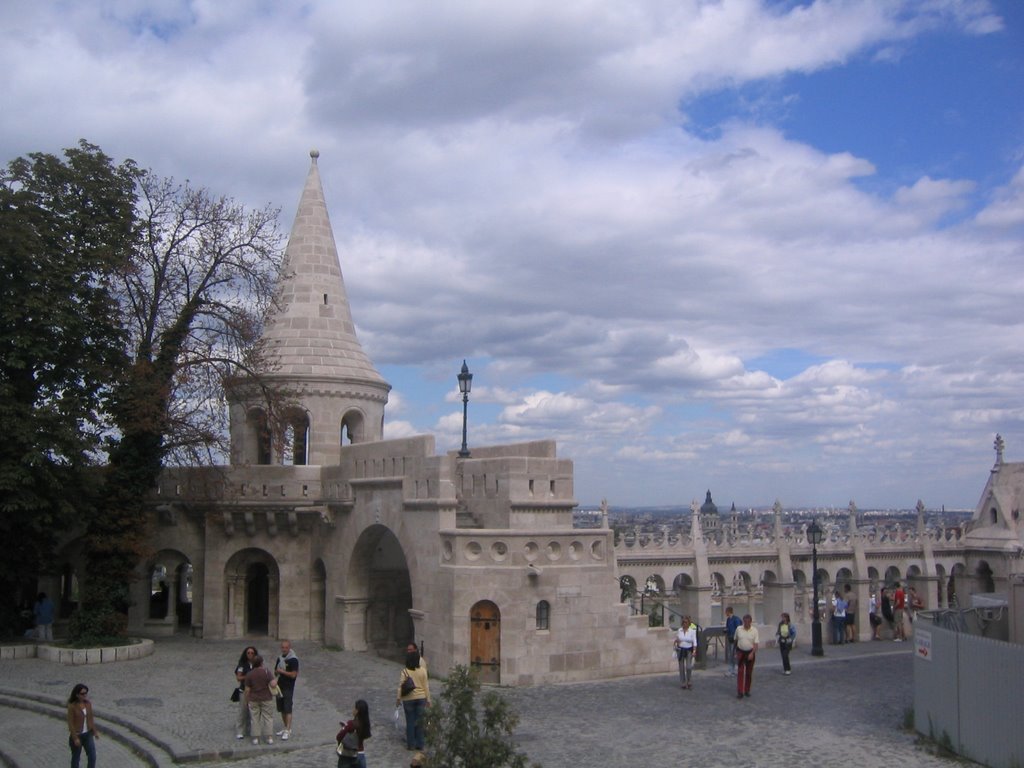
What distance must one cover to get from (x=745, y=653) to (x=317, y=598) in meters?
11.9

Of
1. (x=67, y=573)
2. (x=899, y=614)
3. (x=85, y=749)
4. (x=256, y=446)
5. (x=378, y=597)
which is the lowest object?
(x=899, y=614)

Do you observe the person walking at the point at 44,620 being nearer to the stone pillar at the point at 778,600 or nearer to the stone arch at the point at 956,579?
the stone pillar at the point at 778,600

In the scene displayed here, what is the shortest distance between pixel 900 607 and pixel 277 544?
16.0m

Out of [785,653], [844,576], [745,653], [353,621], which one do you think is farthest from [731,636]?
[844,576]

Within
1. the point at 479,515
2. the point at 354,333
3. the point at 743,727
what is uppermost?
the point at 354,333

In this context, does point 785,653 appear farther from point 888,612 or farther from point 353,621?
point 353,621

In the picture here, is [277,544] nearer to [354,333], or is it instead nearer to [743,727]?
[354,333]

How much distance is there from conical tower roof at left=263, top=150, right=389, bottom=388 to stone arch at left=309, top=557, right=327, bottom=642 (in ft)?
15.9

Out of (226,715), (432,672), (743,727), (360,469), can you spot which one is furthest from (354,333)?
(743,727)

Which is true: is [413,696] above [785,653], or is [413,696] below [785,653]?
above

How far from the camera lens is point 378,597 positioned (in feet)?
76.5

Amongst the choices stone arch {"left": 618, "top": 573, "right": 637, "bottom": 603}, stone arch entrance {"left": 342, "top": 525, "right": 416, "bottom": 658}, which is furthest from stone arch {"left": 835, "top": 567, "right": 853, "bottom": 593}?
stone arch entrance {"left": 342, "top": 525, "right": 416, "bottom": 658}

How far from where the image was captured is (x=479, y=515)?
19594 mm

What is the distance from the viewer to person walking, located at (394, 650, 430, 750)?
13.0m
